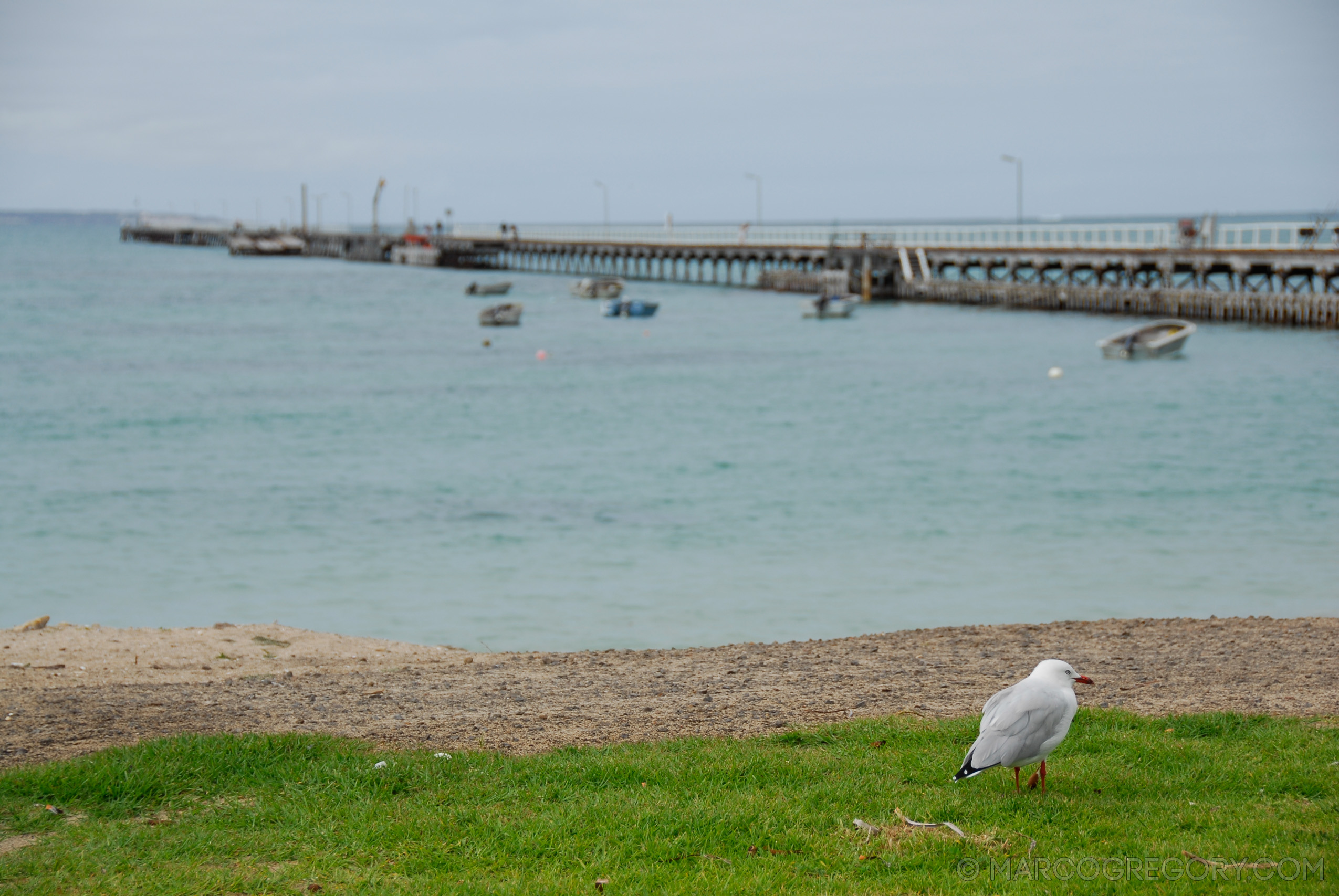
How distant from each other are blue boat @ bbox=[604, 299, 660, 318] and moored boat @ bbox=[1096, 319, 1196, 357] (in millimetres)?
25483

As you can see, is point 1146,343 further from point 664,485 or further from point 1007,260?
point 664,485

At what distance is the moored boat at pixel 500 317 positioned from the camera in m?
55.2

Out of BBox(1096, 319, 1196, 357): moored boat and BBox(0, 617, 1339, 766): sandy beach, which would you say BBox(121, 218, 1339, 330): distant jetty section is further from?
BBox(0, 617, 1339, 766): sandy beach

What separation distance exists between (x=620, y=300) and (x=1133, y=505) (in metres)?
Result: 43.8

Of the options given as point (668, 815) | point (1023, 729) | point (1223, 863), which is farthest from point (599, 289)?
point (1223, 863)

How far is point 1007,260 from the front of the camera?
198 feet

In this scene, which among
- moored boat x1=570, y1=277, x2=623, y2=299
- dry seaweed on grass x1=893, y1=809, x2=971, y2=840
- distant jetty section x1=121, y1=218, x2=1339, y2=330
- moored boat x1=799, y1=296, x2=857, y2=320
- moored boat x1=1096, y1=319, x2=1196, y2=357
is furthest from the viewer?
moored boat x1=570, y1=277, x2=623, y2=299

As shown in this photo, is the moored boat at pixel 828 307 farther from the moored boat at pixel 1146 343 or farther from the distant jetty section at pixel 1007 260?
the moored boat at pixel 1146 343

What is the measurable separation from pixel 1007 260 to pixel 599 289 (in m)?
24.6

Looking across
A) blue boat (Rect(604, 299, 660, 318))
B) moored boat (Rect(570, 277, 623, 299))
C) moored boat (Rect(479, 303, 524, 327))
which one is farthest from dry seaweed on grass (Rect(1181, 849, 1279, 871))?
moored boat (Rect(570, 277, 623, 299))

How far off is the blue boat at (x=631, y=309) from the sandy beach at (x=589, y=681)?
49412 mm

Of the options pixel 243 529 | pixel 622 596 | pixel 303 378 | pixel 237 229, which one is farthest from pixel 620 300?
pixel 237 229

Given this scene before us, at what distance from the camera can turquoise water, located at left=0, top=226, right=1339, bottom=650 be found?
1438cm

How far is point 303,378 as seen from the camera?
124 feet
